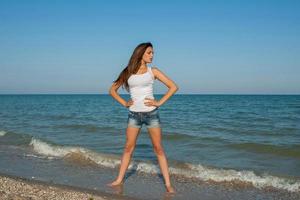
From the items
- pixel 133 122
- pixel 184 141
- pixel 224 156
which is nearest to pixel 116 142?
pixel 184 141

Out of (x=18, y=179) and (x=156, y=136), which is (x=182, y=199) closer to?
(x=156, y=136)

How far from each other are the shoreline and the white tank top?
4.51 ft

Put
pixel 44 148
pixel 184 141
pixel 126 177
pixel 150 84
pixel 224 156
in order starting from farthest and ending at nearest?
pixel 184 141 → pixel 44 148 → pixel 224 156 → pixel 126 177 → pixel 150 84

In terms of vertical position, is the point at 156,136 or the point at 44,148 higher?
the point at 156,136

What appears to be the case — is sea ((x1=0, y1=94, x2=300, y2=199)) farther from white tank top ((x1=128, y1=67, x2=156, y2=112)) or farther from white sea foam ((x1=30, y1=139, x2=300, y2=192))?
white tank top ((x1=128, y1=67, x2=156, y2=112))

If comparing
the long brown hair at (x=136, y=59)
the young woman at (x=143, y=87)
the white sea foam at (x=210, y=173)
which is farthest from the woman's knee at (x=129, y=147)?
the white sea foam at (x=210, y=173)

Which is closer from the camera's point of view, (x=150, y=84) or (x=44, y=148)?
(x=150, y=84)

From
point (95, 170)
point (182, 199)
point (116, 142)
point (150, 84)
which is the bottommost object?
point (116, 142)

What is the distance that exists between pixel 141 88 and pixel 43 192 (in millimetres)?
2160

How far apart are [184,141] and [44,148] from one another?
4629 mm

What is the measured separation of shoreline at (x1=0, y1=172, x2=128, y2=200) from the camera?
5.74 m

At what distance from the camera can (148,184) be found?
7016mm

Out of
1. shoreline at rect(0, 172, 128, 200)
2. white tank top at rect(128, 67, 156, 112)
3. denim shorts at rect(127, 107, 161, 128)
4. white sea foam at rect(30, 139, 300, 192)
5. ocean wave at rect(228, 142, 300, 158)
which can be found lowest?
ocean wave at rect(228, 142, 300, 158)

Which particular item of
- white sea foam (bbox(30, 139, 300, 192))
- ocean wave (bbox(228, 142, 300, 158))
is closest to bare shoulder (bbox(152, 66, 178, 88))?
white sea foam (bbox(30, 139, 300, 192))
